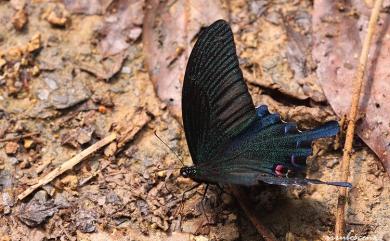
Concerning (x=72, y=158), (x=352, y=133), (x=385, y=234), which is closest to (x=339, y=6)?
(x=352, y=133)

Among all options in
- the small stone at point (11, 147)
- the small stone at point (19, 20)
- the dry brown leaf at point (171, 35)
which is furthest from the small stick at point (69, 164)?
the small stone at point (19, 20)

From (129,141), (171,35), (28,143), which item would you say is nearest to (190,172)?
(129,141)

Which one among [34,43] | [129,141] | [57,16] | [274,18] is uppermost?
[274,18]

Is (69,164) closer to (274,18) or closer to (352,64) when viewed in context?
(274,18)

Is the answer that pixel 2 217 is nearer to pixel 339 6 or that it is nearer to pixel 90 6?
pixel 90 6

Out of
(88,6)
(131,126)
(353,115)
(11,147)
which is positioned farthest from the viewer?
(88,6)

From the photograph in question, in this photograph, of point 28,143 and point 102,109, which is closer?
point 28,143

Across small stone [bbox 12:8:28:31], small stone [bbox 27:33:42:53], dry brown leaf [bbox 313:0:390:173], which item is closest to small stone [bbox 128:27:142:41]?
small stone [bbox 27:33:42:53]
